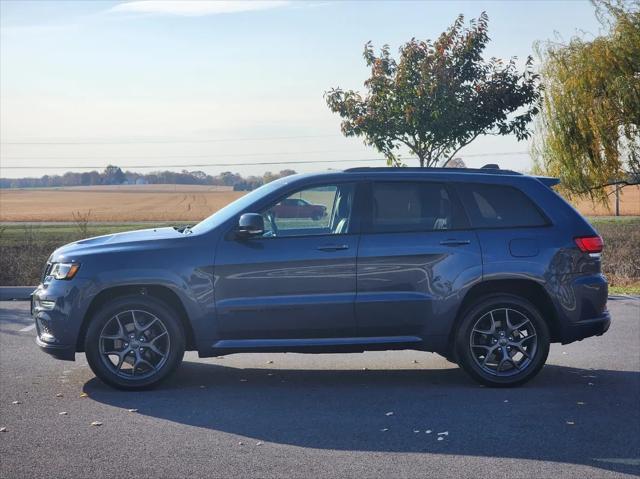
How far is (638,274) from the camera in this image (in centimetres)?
1934

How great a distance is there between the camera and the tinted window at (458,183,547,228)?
8.13m

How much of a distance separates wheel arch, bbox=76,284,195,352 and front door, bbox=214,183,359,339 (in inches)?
14.0

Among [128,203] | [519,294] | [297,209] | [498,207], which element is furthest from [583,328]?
[128,203]

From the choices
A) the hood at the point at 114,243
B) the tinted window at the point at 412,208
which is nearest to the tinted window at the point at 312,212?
the tinted window at the point at 412,208

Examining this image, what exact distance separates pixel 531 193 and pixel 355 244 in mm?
1659

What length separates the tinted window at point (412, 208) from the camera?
26.2 feet

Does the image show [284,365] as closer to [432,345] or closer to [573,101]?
[432,345]

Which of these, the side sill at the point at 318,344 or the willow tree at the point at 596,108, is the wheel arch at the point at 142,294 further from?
the willow tree at the point at 596,108

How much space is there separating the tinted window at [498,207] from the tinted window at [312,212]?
1026 mm

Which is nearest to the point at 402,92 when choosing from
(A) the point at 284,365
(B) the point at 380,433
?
(A) the point at 284,365

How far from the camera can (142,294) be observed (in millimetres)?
7812

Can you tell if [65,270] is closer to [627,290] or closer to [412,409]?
[412,409]

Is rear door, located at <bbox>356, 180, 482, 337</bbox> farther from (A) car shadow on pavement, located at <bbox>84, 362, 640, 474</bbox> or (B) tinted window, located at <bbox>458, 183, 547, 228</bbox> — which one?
(A) car shadow on pavement, located at <bbox>84, 362, 640, 474</bbox>

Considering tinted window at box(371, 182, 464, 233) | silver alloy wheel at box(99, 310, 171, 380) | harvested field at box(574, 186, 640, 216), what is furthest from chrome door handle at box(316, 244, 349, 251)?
harvested field at box(574, 186, 640, 216)
